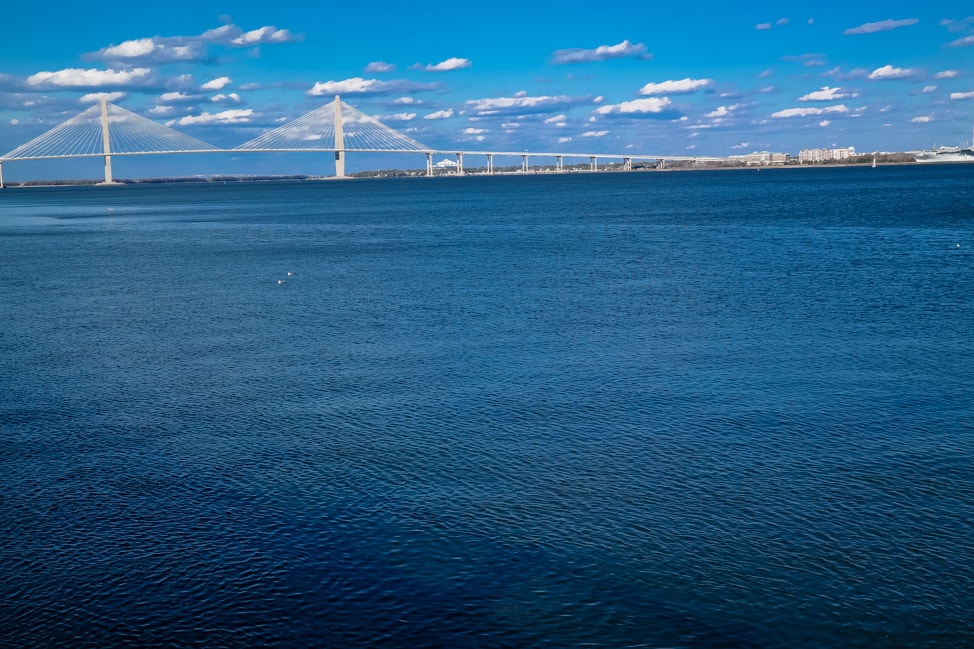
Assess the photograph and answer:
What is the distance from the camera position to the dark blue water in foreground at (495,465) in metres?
15.8

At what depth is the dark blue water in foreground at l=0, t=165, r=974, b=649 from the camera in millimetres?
15805

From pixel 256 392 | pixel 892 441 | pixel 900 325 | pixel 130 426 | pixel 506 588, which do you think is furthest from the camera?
pixel 900 325

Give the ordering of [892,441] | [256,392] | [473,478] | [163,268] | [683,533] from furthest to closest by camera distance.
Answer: [163,268] → [256,392] → [892,441] → [473,478] → [683,533]

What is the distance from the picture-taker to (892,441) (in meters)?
22.9

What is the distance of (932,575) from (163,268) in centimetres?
5063

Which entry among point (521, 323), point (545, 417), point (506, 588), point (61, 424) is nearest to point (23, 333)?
point (61, 424)

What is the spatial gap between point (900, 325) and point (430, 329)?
16.8 m

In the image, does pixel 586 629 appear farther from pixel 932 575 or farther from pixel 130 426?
pixel 130 426

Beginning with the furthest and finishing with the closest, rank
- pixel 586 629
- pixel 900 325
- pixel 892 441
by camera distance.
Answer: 1. pixel 900 325
2. pixel 892 441
3. pixel 586 629

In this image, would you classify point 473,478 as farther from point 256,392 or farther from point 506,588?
point 256,392

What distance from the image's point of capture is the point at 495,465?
72.2ft

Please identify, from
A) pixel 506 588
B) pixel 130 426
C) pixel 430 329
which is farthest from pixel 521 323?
pixel 506 588

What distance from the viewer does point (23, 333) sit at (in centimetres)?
3747

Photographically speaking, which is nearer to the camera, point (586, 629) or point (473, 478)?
point (586, 629)
